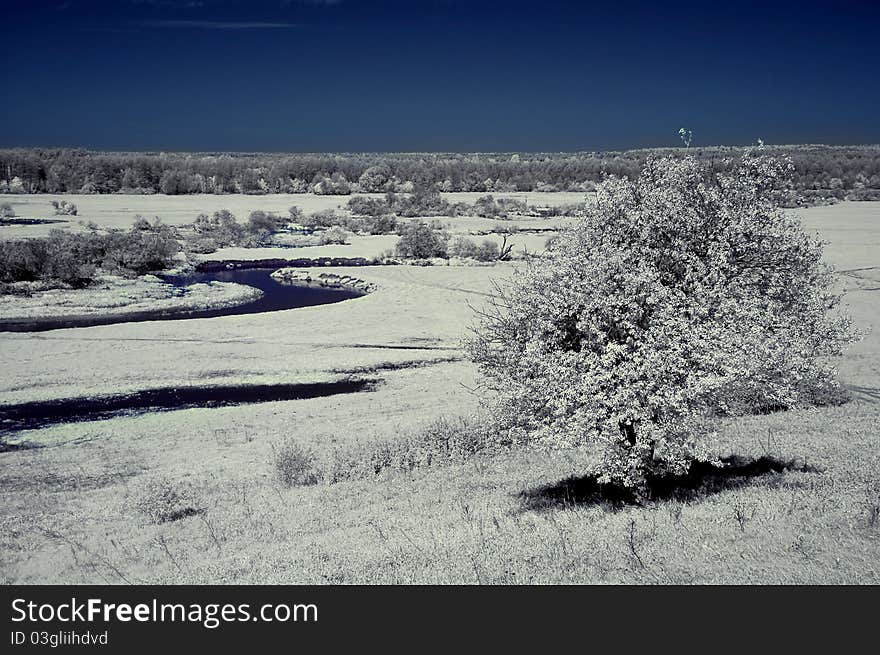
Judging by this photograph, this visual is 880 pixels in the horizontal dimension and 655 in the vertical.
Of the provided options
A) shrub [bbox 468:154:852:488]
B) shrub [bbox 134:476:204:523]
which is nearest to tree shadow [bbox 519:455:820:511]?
shrub [bbox 468:154:852:488]

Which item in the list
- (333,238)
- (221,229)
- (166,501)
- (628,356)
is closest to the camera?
(628,356)

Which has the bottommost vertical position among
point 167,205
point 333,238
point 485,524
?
point 485,524

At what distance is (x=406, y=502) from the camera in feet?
51.3

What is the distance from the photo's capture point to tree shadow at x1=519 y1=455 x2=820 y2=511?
1366 centimetres

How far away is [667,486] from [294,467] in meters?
8.88

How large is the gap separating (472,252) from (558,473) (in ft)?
134

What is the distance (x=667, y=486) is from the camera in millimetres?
14328

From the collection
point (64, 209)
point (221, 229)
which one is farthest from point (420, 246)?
point (64, 209)

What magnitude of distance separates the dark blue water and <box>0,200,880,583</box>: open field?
158 inches

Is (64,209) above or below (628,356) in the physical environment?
below

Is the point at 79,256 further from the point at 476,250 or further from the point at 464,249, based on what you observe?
the point at 476,250

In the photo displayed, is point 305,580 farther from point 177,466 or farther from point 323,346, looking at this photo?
point 323,346

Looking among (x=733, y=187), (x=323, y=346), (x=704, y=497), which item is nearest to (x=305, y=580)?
(x=704, y=497)

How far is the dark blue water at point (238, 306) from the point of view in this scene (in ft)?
121
